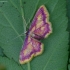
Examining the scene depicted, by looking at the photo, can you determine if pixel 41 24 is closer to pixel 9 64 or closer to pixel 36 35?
pixel 36 35

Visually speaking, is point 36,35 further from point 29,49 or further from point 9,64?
point 9,64

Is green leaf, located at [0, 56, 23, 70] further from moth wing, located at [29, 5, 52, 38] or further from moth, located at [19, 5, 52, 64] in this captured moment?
moth wing, located at [29, 5, 52, 38]

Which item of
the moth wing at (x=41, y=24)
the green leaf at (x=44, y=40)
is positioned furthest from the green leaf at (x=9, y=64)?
the moth wing at (x=41, y=24)

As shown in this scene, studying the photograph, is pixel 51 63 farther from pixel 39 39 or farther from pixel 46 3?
pixel 46 3

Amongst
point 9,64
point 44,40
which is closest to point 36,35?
point 44,40

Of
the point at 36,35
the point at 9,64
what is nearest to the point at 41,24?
the point at 36,35

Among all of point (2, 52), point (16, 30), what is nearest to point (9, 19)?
point (16, 30)

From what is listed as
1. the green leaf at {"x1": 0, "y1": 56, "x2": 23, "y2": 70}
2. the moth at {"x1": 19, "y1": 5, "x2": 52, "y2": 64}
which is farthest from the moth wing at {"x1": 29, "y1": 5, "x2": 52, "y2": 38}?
the green leaf at {"x1": 0, "y1": 56, "x2": 23, "y2": 70}
